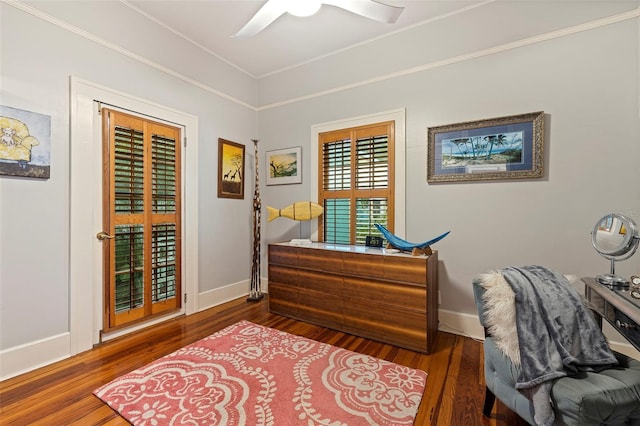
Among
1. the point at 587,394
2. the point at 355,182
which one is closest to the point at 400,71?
the point at 355,182

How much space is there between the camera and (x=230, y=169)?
3637 mm

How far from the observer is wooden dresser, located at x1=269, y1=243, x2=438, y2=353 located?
234 centimetres

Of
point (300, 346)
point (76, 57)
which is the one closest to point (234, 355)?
point (300, 346)

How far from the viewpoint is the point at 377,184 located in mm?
3092

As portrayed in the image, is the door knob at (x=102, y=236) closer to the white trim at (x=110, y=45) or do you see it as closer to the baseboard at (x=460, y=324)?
the white trim at (x=110, y=45)

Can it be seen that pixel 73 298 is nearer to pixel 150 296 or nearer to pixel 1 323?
pixel 1 323

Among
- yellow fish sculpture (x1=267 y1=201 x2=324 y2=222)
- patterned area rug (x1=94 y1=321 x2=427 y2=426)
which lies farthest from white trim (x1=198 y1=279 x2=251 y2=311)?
yellow fish sculpture (x1=267 y1=201 x2=324 y2=222)

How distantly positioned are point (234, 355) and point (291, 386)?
644 millimetres

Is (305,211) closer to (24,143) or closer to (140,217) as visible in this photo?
(140,217)

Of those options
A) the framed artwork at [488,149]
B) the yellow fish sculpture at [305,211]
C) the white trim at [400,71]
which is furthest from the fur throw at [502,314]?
the white trim at [400,71]

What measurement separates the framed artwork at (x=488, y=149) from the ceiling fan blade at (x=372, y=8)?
1.17 m

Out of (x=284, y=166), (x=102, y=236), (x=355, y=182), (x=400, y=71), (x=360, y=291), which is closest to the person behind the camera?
(x=102, y=236)

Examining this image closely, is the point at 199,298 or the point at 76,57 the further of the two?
the point at 199,298

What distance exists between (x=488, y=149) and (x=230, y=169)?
2956mm
